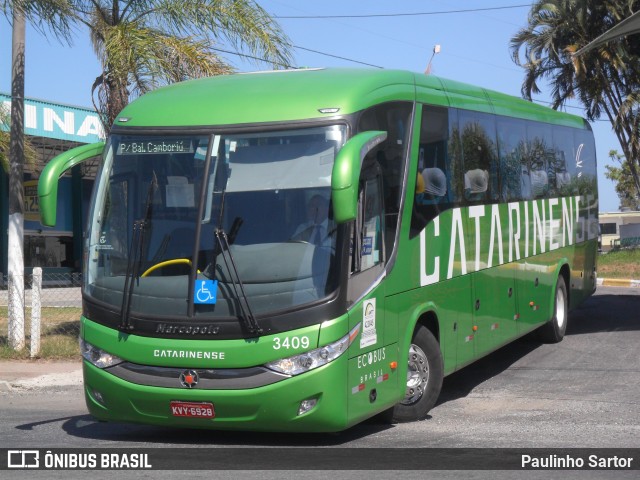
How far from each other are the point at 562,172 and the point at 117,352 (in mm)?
9137

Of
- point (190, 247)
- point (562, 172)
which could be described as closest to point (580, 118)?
point (562, 172)

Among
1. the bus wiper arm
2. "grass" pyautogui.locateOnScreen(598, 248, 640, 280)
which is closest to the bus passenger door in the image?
the bus wiper arm

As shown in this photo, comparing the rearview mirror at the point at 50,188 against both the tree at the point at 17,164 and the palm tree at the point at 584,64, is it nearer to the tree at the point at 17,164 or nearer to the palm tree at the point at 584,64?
the tree at the point at 17,164

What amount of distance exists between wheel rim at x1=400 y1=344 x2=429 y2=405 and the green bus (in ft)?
0.05

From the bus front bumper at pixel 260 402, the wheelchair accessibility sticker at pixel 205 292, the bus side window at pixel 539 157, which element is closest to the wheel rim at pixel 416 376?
the bus front bumper at pixel 260 402

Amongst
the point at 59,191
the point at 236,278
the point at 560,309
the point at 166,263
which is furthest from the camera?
the point at 59,191

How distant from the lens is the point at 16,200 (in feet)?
47.5

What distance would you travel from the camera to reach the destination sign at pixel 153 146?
8227mm

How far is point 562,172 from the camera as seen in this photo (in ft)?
49.7

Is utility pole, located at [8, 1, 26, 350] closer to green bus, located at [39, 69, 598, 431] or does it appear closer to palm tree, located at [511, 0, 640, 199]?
green bus, located at [39, 69, 598, 431]

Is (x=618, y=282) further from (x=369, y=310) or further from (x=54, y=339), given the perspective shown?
(x=369, y=310)

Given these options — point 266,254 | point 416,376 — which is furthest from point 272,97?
point 416,376

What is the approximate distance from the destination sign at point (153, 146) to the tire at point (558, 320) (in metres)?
8.01

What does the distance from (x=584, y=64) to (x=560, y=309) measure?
22.6m
